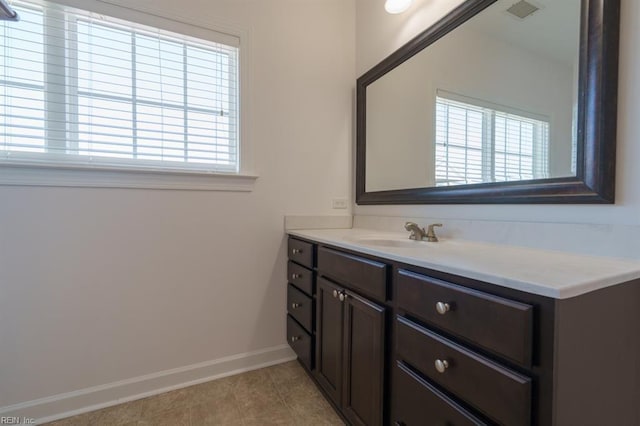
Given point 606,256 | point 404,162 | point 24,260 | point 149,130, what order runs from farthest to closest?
point 404,162 → point 149,130 → point 24,260 → point 606,256

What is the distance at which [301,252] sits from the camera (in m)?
1.74

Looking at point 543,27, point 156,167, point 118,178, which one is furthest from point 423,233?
point 118,178

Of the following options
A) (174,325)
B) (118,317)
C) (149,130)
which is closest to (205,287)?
(174,325)

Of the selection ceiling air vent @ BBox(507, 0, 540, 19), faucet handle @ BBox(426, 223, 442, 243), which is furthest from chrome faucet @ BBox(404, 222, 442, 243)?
ceiling air vent @ BBox(507, 0, 540, 19)

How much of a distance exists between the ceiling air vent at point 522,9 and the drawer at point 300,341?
1.78 metres

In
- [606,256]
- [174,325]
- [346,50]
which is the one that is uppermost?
[346,50]

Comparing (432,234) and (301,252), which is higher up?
(432,234)

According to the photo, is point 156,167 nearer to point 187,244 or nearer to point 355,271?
point 187,244

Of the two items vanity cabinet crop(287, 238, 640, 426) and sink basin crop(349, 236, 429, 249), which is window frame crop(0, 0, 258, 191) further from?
vanity cabinet crop(287, 238, 640, 426)

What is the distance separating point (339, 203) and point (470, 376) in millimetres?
1530

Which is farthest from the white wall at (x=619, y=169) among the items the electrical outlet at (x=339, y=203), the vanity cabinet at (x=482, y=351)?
the electrical outlet at (x=339, y=203)

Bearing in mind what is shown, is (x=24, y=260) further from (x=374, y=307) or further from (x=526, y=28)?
(x=526, y=28)

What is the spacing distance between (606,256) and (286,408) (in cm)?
151

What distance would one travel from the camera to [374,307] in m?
1.12
